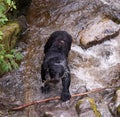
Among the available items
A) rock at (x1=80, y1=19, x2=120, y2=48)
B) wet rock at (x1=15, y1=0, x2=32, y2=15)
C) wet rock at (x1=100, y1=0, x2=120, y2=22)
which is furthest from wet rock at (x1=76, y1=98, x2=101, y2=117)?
wet rock at (x1=15, y1=0, x2=32, y2=15)

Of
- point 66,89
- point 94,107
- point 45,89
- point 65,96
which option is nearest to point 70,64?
point 45,89

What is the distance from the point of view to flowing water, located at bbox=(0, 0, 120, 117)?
720 cm

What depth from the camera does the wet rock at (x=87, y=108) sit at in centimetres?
655

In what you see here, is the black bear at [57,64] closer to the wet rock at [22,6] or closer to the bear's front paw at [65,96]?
the bear's front paw at [65,96]

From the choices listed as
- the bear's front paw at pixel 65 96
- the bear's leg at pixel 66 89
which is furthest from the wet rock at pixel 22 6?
the bear's front paw at pixel 65 96

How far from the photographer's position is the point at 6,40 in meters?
8.08

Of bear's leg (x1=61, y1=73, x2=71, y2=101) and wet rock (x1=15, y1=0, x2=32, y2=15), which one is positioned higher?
wet rock (x1=15, y1=0, x2=32, y2=15)

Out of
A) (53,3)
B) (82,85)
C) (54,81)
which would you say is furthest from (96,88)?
(53,3)

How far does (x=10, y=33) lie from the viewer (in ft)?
27.4

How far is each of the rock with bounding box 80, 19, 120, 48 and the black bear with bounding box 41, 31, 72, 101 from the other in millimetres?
769

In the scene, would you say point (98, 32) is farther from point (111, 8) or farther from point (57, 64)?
point (57, 64)

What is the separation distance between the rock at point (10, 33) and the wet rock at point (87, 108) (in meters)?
2.39

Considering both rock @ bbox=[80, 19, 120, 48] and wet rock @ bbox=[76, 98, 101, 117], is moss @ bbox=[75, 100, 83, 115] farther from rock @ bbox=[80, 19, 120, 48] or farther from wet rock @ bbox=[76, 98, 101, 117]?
rock @ bbox=[80, 19, 120, 48]

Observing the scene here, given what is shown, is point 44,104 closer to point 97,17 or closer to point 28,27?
point 28,27
